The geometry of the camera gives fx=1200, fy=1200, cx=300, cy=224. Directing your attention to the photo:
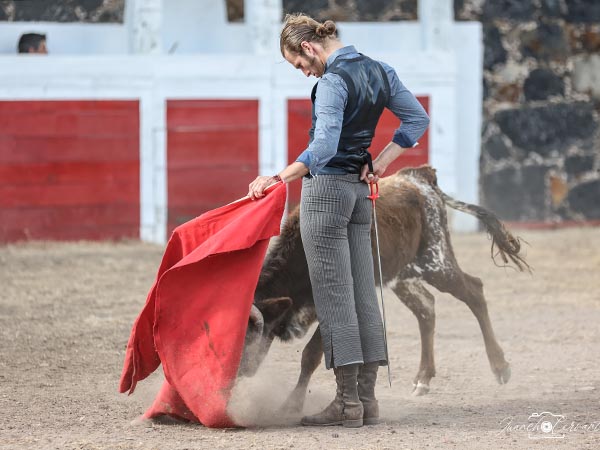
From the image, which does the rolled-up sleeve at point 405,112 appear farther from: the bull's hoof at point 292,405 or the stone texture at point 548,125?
the stone texture at point 548,125

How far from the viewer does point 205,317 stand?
4367 millimetres

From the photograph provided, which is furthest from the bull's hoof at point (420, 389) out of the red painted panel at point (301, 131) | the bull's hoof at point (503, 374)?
the red painted panel at point (301, 131)

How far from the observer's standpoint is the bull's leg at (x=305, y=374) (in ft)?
15.4

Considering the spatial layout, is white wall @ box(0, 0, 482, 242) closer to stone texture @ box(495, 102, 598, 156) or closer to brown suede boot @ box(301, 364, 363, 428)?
stone texture @ box(495, 102, 598, 156)

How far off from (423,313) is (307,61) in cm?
186

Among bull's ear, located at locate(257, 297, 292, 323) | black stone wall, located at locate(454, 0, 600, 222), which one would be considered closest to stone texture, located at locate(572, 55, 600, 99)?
black stone wall, located at locate(454, 0, 600, 222)

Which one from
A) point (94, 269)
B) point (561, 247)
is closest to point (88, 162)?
point (94, 269)

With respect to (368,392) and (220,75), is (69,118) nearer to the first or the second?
(220,75)

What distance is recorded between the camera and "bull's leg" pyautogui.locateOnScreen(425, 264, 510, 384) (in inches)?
216

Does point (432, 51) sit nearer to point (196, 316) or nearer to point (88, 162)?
point (88, 162)

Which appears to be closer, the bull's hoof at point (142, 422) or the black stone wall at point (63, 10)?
the bull's hoof at point (142, 422)

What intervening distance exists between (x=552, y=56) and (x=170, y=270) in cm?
793

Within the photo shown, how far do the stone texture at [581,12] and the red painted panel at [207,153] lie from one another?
3.27m
